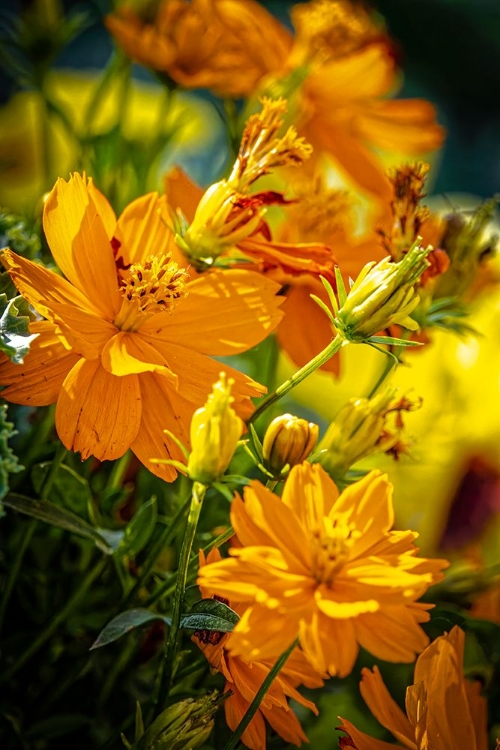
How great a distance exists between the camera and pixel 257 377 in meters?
0.46

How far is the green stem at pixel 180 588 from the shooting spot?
271 millimetres

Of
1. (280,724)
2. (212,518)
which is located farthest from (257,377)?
(280,724)

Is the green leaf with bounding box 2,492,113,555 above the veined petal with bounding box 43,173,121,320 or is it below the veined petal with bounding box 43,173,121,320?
below

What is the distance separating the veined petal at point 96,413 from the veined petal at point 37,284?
23 mm

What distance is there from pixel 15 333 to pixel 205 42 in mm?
262

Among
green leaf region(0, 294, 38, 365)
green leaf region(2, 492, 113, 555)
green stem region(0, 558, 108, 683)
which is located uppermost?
green leaf region(0, 294, 38, 365)

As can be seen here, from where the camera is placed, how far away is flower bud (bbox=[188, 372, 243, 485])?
0.85 ft

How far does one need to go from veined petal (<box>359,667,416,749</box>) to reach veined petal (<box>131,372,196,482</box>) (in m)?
0.11

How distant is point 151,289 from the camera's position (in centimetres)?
32

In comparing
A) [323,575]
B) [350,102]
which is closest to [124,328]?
[323,575]

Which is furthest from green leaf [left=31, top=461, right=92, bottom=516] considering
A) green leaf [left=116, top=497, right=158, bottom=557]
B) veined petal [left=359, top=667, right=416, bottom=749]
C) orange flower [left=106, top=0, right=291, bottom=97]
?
orange flower [left=106, top=0, right=291, bottom=97]

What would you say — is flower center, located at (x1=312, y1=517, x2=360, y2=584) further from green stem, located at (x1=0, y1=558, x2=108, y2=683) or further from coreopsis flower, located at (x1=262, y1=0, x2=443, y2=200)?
coreopsis flower, located at (x1=262, y1=0, x2=443, y2=200)

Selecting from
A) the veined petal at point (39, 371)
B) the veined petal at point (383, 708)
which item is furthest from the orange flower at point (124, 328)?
the veined petal at point (383, 708)

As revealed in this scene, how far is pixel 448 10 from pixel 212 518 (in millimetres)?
1082
